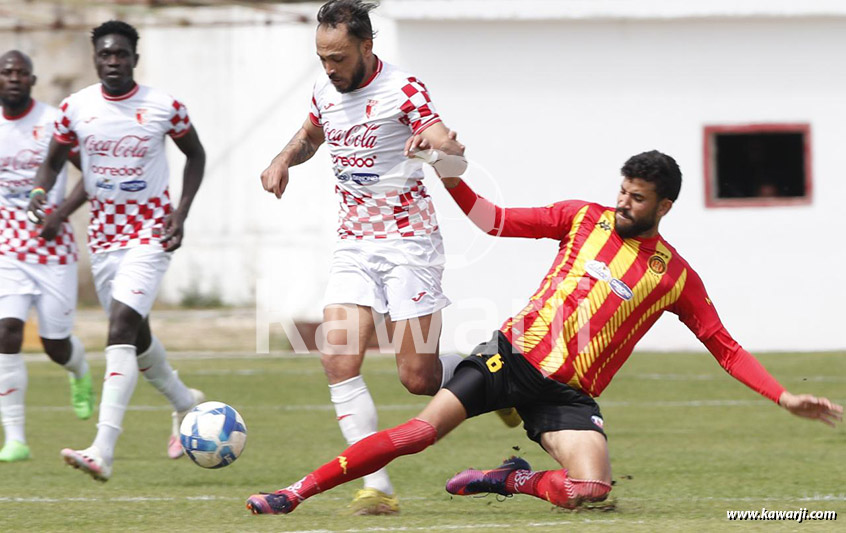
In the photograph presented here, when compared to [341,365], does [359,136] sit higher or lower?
higher

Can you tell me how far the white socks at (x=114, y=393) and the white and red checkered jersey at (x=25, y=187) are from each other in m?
1.63

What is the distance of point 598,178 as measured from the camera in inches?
658

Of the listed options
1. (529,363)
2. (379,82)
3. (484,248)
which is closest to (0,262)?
(379,82)

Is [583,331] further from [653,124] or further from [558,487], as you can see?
[653,124]

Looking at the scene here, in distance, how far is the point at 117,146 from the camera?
26.4 ft

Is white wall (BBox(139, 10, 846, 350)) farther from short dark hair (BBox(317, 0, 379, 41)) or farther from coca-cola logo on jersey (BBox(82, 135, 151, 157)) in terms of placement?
short dark hair (BBox(317, 0, 379, 41))

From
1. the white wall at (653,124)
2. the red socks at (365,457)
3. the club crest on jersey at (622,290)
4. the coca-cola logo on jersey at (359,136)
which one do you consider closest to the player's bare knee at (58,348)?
the coca-cola logo on jersey at (359,136)

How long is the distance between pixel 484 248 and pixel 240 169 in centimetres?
341

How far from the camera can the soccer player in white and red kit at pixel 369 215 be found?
6395 mm

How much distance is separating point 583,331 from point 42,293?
4179 mm

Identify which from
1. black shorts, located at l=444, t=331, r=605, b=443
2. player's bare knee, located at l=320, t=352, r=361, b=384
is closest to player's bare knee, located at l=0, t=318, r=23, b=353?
player's bare knee, located at l=320, t=352, r=361, b=384

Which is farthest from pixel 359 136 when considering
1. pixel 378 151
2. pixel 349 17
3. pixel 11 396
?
pixel 11 396

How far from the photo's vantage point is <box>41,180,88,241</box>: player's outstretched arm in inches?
335

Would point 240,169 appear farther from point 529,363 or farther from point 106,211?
point 529,363
